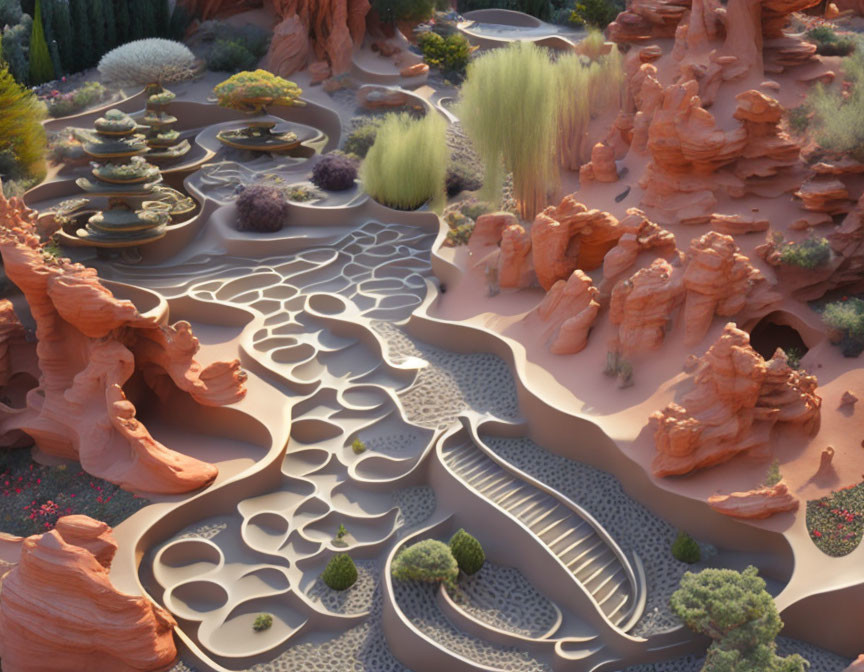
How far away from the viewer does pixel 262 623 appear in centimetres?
1681

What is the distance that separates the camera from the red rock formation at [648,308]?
20.0 m

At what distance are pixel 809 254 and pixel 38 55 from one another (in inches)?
1228

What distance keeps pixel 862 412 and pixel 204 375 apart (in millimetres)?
14006

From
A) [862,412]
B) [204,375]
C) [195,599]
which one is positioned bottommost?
[195,599]

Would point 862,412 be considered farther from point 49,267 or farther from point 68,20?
point 68,20

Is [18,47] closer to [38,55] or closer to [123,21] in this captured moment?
[38,55]

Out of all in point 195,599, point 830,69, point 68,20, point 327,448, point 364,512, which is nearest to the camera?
point 195,599

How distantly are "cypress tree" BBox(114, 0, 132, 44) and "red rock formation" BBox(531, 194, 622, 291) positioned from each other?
25744 millimetres

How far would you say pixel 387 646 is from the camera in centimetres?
1661

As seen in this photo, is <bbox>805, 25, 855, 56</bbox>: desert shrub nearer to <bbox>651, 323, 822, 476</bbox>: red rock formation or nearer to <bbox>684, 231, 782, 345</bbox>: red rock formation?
<bbox>684, 231, 782, 345</bbox>: red rock formation

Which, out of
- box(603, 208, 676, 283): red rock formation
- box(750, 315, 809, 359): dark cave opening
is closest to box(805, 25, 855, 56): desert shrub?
box(603, 208, 676, 283): red rock formation

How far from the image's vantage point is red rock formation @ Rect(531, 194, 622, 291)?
22656 mm

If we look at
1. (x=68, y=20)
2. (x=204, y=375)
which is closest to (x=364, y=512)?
(x=204, y=375)

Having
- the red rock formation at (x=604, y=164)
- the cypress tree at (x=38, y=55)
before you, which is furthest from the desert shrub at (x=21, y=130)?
the red rock formation at (x=604, y=164)
